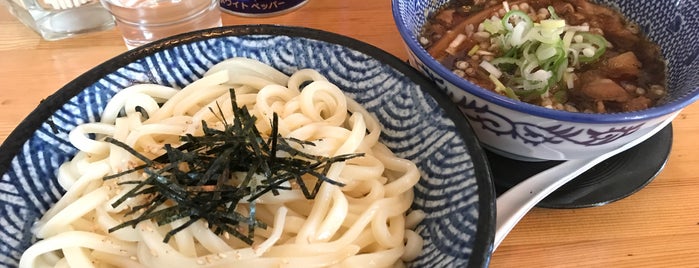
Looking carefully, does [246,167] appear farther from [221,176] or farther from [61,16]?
[61,16]

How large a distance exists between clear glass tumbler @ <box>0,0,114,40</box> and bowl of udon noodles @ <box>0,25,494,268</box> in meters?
0.55

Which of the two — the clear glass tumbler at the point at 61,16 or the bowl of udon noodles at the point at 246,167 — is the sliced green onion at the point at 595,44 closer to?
the bowl of udon noodles at the point at 246,167

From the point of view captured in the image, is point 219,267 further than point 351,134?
No

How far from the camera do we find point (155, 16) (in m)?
1.56

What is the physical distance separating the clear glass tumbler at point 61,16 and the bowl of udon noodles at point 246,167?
1.82 ft

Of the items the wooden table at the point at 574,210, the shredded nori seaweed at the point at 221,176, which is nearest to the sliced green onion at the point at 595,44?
the wooden table at the point at 574,210

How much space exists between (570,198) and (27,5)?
1.55 meters

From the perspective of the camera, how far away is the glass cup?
1544 mm

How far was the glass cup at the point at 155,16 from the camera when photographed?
1.54m

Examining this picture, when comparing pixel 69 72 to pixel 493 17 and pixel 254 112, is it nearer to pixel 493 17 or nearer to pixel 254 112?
pixel 254 112

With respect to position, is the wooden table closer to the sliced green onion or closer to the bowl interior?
the bowl interior

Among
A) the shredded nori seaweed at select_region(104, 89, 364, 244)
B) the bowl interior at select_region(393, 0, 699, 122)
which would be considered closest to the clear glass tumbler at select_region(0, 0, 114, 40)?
the shredded nori seaweed at select_region(104, 89, 364, 244)

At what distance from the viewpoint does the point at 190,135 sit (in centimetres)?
108

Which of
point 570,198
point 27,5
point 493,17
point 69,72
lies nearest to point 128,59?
point 69,72
